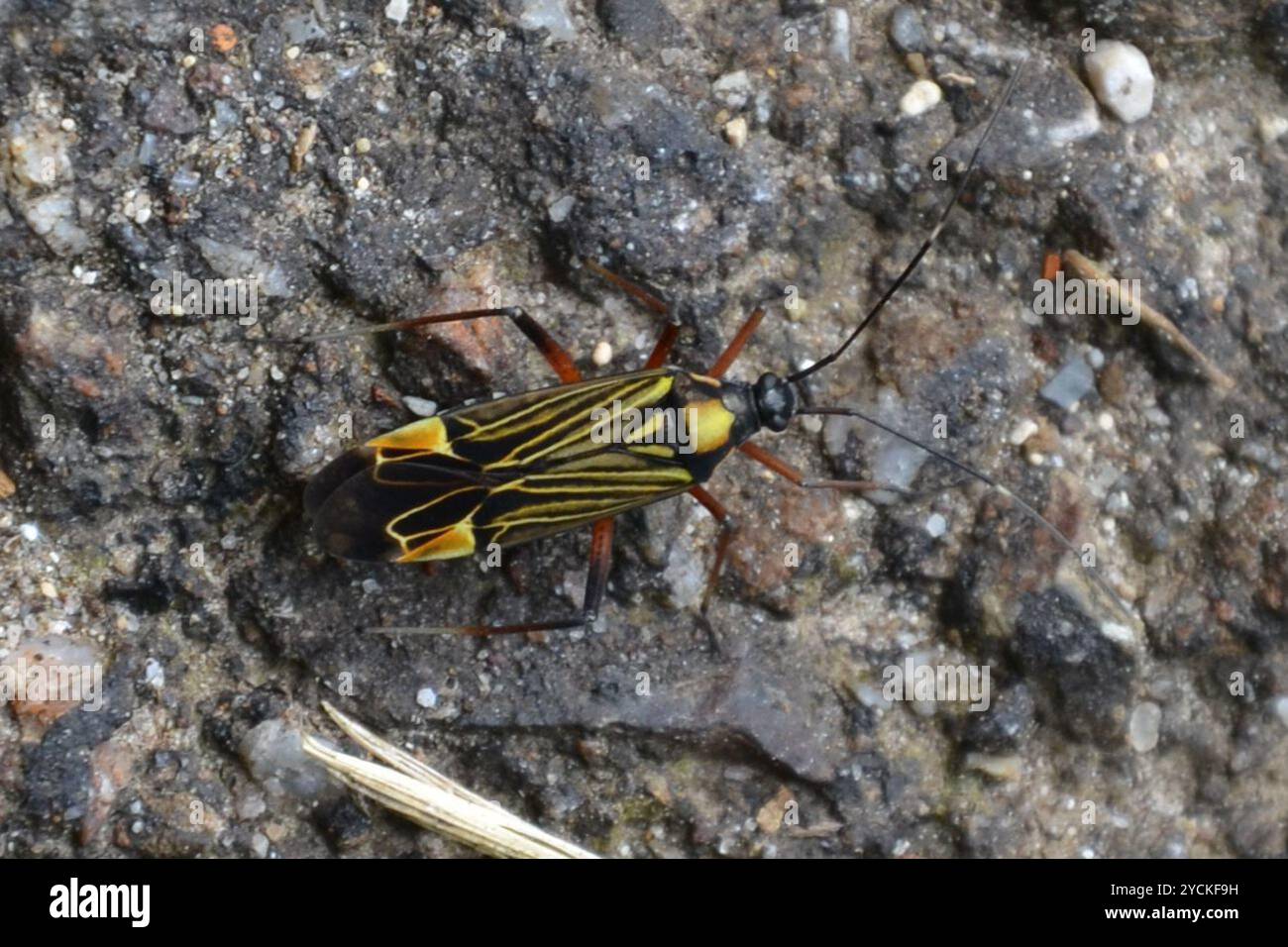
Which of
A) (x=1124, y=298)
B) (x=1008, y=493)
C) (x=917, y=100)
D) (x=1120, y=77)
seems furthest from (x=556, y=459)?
(x=1120, y=77)

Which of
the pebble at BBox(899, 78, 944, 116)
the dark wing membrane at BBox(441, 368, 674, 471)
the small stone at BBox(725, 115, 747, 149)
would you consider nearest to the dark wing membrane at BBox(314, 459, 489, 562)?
the dark wing membrane at BBox(441, 368, 674, 471)

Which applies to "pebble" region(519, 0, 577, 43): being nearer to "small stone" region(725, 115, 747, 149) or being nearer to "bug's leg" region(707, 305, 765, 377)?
"small stone" region(725, 115, 747, 149)

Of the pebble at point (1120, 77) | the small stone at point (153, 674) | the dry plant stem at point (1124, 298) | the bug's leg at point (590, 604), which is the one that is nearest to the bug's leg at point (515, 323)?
the bug's leg at point (590, 604)

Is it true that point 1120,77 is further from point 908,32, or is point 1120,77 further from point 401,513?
point 401,513

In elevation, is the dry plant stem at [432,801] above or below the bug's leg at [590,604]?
below

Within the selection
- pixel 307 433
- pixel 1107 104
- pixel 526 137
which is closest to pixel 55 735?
pixel 307 433

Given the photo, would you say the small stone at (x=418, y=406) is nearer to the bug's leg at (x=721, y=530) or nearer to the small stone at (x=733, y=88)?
the bug's leg at (x=721, y=530)
